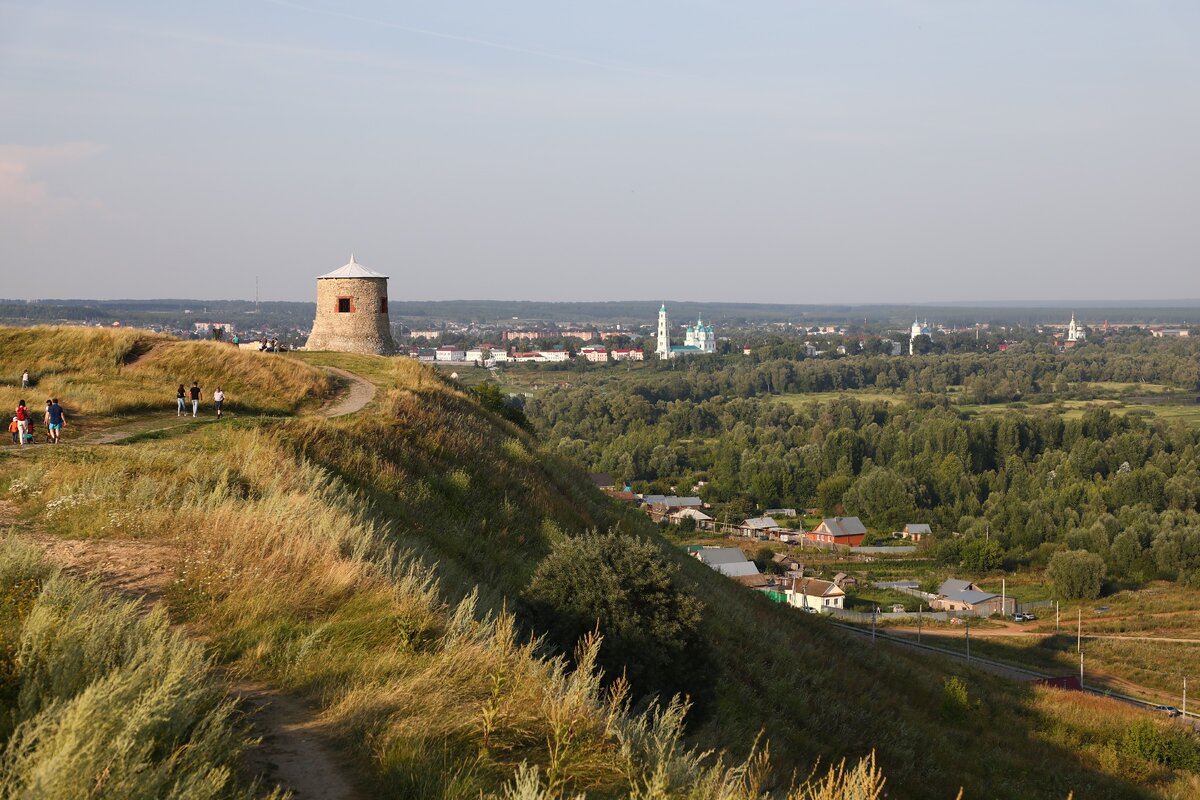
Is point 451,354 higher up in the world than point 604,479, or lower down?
higher up

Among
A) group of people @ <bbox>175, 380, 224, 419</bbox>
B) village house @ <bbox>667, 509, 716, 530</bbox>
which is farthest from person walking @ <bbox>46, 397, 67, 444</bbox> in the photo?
village house @ <bbox>667, 509, 716, 530</bbox>

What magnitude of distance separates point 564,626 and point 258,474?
363cm

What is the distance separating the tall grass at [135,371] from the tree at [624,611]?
9113mm

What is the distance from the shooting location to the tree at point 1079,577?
4972cm

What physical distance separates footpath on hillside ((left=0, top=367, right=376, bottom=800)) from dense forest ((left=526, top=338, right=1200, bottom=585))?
117 feet

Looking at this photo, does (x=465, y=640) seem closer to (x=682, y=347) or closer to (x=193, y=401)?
(x=193, y=401)

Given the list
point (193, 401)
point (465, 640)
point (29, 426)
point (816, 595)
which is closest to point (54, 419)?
point (29, 426)

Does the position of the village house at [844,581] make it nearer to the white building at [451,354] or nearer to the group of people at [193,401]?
the group of people at [193,401]

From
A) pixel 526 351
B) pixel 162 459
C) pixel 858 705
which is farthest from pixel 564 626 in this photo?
pixel 526 351

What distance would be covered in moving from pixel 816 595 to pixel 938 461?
3756 centimetres

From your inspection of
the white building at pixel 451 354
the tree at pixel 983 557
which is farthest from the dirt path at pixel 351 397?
the white building at pixel 451 354

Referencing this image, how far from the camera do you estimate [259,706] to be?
533 cm

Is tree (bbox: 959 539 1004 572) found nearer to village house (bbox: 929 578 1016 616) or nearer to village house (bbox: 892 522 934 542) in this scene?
village house (bbox: 892 522 934 542)

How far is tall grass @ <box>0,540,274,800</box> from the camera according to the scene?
3592 millimetres
